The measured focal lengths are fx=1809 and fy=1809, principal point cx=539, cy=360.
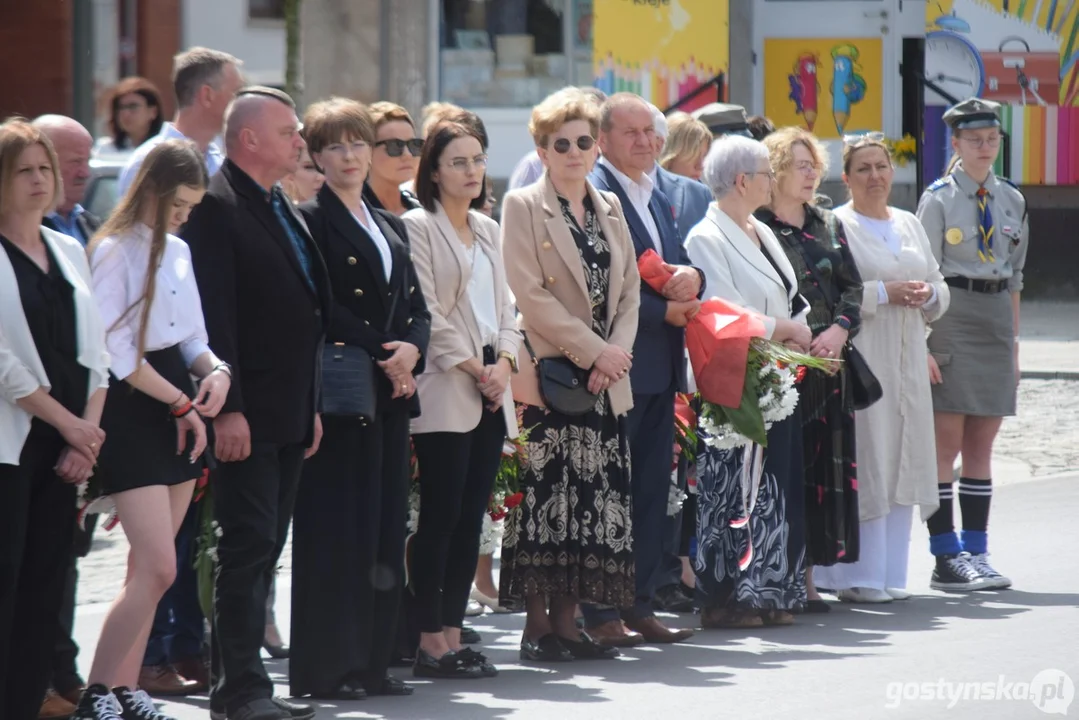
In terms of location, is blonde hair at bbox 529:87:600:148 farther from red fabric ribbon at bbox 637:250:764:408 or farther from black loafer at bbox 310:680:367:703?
black loafer at bbox 310:680:367:703

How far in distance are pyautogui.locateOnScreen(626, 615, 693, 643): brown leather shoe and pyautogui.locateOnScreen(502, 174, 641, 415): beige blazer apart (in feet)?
3.00

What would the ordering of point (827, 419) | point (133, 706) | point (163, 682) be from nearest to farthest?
1. point (133, 706)
2. point (163, 682)
3. point (827, 419)

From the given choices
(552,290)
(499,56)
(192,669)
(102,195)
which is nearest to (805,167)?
(552,290)

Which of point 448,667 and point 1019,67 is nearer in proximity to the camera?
point 448,667

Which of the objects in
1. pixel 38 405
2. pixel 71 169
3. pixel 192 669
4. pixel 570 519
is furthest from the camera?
pixel 570 519

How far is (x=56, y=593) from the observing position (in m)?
5.39

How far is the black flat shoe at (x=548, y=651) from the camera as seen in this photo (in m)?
7.05

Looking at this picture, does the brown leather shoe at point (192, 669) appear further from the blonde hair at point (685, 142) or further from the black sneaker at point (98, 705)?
the blonde hair at point (685, 142)

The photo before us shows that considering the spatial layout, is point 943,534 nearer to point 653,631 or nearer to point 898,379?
point 898,379

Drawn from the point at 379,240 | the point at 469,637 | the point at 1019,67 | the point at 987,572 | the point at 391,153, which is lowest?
the point at 469,637

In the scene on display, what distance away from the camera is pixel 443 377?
663cm

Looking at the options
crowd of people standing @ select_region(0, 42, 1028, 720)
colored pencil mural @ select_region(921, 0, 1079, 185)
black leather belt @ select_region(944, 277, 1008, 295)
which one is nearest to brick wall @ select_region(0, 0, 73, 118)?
crowd of people standing @ select_region(0, 42, 1028, 720)

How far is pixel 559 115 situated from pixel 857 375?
204 centimetres

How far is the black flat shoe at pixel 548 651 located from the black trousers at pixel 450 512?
43 cm
